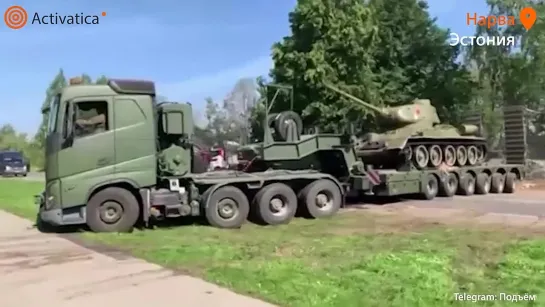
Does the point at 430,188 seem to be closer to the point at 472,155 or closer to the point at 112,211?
the point at 472,155

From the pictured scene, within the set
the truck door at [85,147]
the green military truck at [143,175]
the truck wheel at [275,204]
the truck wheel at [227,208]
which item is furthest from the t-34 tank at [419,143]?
the truck door at [85,147]

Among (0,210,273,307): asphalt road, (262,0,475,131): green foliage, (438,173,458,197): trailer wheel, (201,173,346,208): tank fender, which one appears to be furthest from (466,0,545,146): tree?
(0,210,273,307): asphalt road

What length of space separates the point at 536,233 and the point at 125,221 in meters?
7.33

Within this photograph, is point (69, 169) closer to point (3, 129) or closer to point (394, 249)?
point (394, 249)

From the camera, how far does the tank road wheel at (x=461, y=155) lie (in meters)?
21.9

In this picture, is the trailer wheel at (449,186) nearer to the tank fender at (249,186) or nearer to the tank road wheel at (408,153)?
the tank road wheel at (408,153)

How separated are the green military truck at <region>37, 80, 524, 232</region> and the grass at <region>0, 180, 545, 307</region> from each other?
53 cm

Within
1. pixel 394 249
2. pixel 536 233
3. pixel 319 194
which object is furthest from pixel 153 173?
pixel 536 233

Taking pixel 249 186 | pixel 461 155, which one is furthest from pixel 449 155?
pixel 249 186

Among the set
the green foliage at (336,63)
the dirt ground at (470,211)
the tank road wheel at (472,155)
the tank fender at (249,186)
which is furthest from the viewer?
the green foliage at (336,63)

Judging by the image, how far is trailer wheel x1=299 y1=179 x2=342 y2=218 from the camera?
14.9 metres

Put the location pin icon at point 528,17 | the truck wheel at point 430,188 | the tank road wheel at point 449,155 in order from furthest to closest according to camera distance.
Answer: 1. the location pin icon at point 528,17
2. the tank road wheel at point 449,155
3. the truck wheel at point 430,188

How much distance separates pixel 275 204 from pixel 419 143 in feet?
24.8

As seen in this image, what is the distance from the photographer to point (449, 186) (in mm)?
20844
